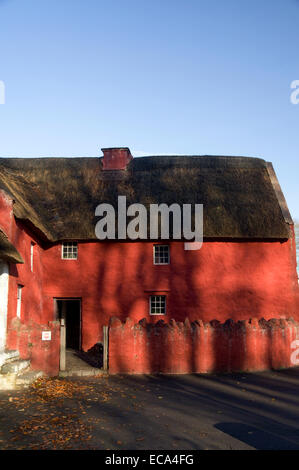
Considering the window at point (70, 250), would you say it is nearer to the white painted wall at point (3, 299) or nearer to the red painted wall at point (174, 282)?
the red painted wall at point (174, 282)

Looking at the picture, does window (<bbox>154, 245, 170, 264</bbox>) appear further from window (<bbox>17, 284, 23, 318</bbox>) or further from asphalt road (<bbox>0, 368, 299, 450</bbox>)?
asphalt road (<bbox>0, 368, 299, 450</bbox>)

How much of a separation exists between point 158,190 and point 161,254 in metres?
3.57

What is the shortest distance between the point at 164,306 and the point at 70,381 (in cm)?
749

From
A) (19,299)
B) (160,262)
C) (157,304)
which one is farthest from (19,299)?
(160,262)

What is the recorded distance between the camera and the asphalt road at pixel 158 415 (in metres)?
7.98

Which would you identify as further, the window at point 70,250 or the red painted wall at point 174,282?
the window at point 70,250

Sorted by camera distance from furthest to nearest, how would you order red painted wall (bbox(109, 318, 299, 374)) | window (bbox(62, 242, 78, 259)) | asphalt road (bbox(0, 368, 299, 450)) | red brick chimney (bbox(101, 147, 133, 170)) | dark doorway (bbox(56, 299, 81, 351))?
red brick chimney (bbox(101, 147, 133, 170)), dark doorway (bbox(56, 299, 81, 351)), window (bbox(62, 242, 78, 259)), red painted wall (bbox(109, 318, 299, 374)), asphalt road (bbox(0, 368, 299, 450))

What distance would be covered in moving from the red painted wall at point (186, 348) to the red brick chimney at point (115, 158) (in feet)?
37.8

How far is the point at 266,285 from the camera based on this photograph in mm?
21203
